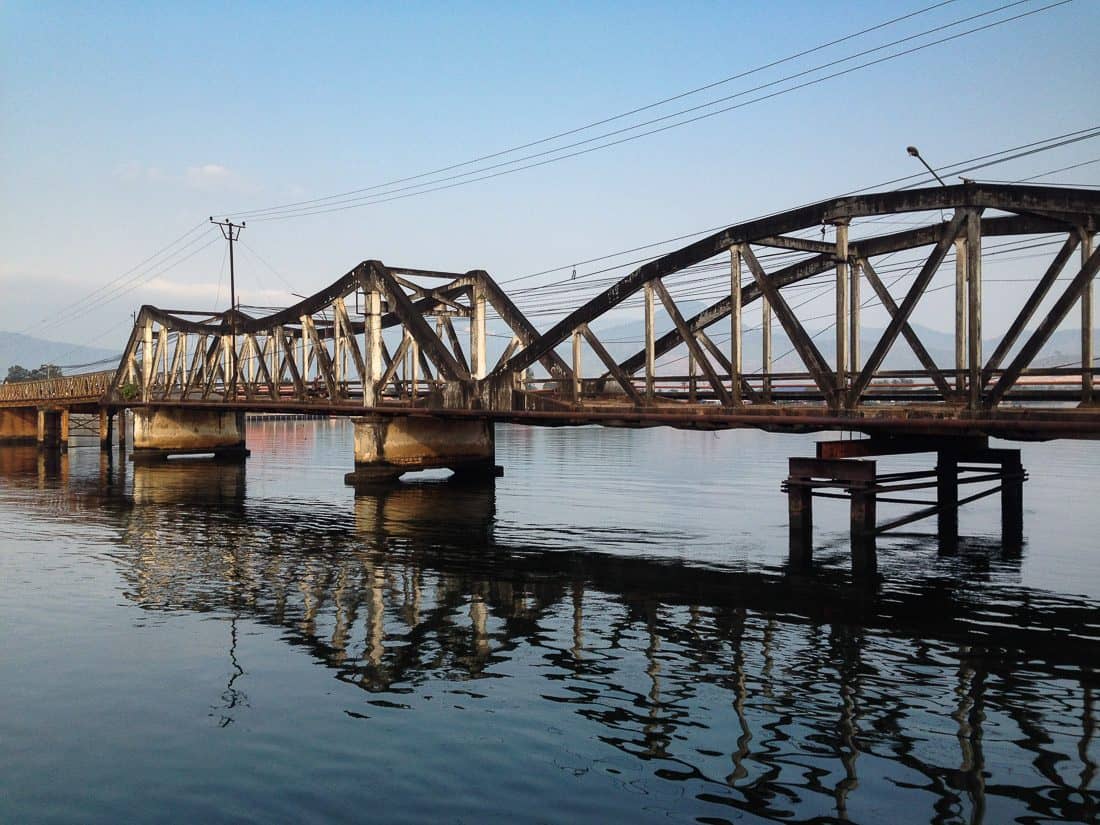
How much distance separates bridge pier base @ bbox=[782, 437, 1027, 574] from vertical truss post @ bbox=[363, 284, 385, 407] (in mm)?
28624

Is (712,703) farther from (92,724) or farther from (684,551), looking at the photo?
(684,551)

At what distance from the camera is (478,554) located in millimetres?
30500

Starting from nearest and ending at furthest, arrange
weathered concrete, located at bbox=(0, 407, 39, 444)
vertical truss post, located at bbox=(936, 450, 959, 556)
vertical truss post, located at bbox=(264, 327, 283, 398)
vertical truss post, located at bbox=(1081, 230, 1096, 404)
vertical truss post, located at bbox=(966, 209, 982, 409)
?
vertical truss post, located at bbox=(1081, 230, 1096, 404) → vertical truss post, located at bbox=(966, 209, 982, 409) → vertical truss post, located at bbox=(936, 450, 959, 556) → vertical truss post, located at bbox=(264, 327, 283, 398) → weathered concrete, located at bbox=(0, 407, 39, 444)

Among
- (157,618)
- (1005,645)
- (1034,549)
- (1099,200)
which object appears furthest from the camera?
(1034,549)

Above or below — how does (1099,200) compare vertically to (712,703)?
above

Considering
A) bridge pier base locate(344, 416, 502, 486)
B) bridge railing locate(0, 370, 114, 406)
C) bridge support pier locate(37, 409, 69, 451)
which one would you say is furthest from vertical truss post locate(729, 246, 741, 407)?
bridge support pier locate(37, 409, 69, 451)

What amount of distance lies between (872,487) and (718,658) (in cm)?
1132

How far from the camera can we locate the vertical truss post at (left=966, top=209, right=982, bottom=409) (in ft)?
78.6

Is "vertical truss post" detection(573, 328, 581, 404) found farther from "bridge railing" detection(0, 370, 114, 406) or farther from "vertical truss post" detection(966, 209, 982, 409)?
"bridge railing" detection(0, 370, 114, 406)

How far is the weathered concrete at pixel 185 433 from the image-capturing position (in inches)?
3031

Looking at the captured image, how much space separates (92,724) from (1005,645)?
53.3 ft

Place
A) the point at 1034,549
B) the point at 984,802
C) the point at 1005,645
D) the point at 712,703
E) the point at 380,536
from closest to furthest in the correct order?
the point at 984,802 → the point at 712,703 → the point at 1005,645 → the point at 1034,549 → the point at 380,536

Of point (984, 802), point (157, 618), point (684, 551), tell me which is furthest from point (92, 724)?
point (684, 551)

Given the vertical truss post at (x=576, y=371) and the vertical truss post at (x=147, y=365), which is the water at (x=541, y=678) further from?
the vertical truss post at (x=147, y=365)
